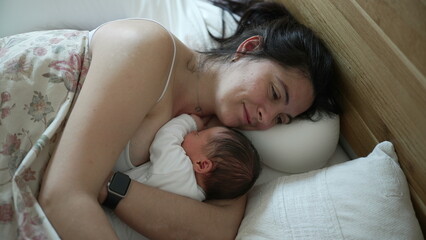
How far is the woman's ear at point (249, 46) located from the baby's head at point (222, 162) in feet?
0.82

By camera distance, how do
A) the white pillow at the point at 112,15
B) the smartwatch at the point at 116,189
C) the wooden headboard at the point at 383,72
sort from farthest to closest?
the white pillow at the point at 112,15
the smartwatch at the point at 116,189
the wooden headboard at the point at 383,72

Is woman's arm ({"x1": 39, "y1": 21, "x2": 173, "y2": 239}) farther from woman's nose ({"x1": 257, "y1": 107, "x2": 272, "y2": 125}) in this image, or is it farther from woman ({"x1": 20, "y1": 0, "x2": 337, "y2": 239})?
woman's nose ({"x1": 257, "y1": 107, "x2": 272, "y2": 125})

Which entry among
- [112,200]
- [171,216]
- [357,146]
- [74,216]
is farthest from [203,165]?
[357,146]

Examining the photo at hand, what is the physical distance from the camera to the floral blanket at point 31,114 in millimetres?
877

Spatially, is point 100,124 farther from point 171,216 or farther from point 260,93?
point 260,93

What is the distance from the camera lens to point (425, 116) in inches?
33.6

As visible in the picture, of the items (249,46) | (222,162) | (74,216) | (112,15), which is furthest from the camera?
(112,15)

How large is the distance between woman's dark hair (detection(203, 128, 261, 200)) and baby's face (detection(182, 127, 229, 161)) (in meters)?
0.02

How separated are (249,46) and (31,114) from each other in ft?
2.23

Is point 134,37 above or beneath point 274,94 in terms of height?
above

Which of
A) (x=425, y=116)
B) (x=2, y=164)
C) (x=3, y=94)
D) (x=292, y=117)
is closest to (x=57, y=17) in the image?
(x=3, y=94)

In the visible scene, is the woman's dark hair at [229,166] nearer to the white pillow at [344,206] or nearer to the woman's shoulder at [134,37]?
the white pillow at [344,206]

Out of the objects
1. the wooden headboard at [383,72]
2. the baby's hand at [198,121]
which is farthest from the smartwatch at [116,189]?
the wooden headboard at [383,72]

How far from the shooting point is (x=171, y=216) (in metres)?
1.05
